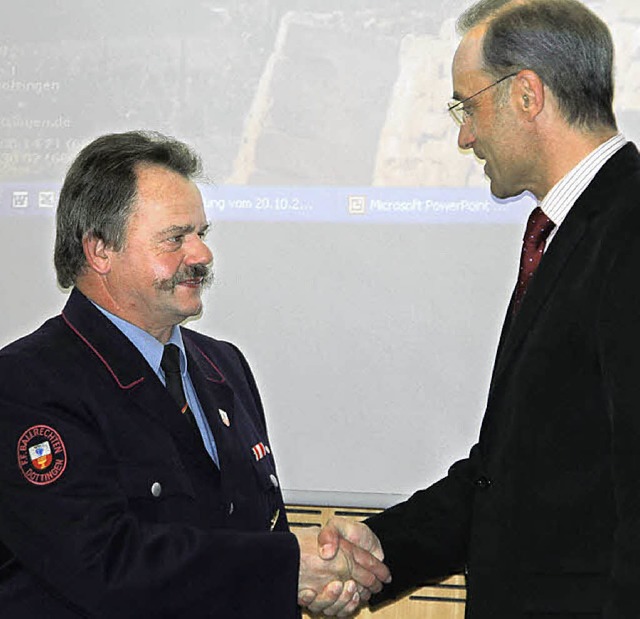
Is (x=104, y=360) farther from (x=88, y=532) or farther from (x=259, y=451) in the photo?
(x=259, y=451)

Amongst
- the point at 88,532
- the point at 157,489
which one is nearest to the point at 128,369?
the point at 157,489

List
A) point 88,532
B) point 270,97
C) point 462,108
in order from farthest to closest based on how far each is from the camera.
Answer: point 270,97 < point 462,108 < point 88,532

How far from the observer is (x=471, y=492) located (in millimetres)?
2941

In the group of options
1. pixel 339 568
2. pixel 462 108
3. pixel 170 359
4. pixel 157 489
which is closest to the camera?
pixel 157 489

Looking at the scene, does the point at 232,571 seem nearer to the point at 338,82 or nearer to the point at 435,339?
the point at 435,339

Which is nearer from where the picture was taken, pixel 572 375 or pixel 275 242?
pixel 572 375

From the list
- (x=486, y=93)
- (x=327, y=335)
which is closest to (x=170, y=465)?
(x=486, y=93)

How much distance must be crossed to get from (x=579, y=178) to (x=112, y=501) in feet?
3.89

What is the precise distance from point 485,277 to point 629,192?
4.55 feet

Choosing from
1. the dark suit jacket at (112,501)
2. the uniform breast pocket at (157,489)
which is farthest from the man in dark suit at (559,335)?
the uniform breast pocket at (157,489)

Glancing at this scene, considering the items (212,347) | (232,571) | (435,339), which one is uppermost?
(435,339)

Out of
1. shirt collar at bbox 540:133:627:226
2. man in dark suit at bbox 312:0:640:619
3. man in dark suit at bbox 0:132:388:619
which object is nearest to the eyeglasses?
man in dark suit at bbox 312:0:640:619

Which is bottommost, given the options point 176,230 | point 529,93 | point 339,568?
point 339,568

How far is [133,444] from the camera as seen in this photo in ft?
8.02
